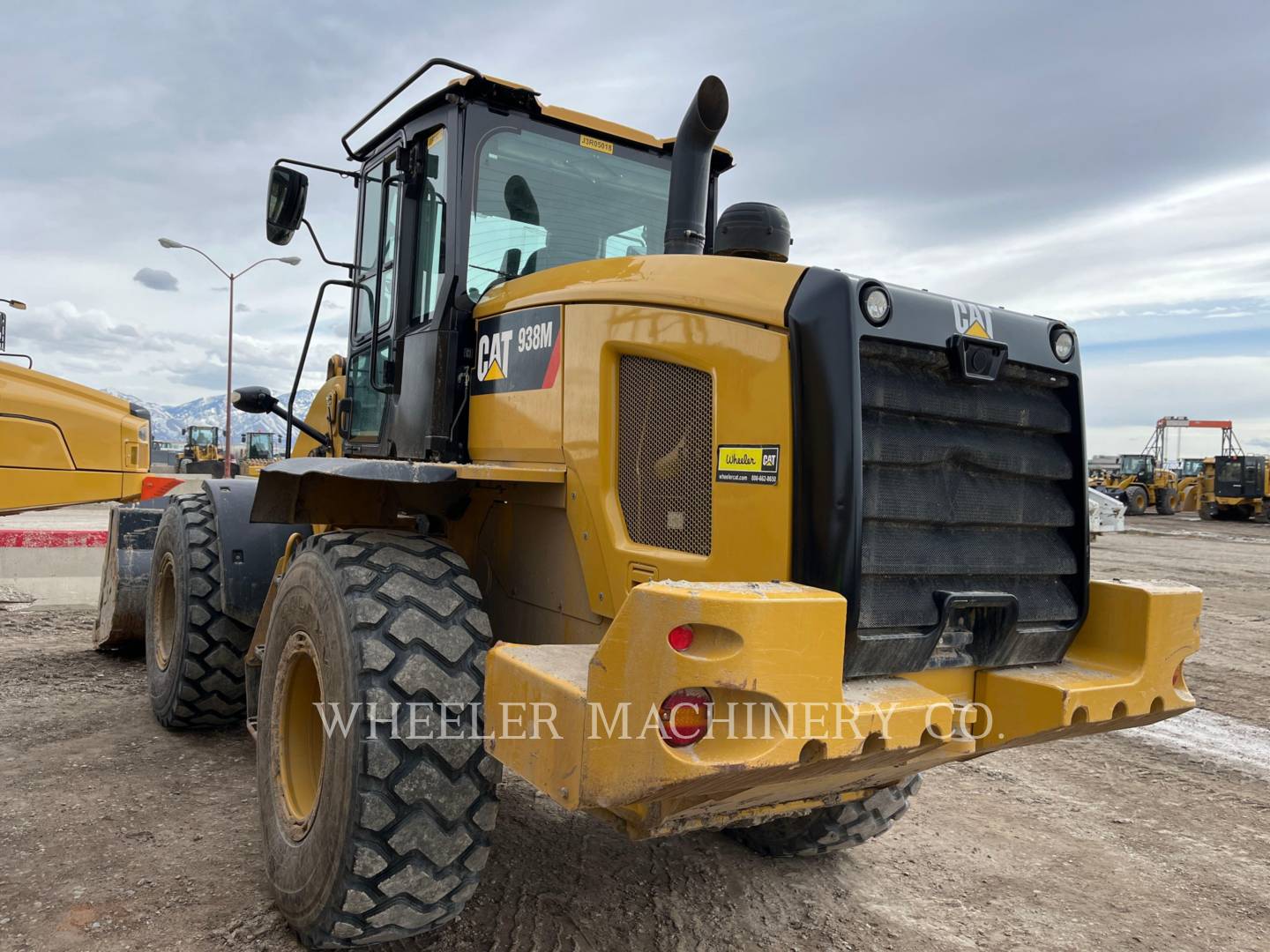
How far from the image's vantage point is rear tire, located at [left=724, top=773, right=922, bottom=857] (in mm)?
3658

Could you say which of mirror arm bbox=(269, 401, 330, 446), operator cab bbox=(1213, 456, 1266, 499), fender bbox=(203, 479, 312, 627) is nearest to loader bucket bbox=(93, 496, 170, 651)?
fender bbox=(203, 479, 312, 627)

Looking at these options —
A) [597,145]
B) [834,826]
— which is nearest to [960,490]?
[834,826]

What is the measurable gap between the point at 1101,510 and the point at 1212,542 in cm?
279

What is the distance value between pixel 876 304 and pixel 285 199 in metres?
2.78

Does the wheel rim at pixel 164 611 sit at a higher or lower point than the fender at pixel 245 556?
lower

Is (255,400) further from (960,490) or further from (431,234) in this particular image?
(960,490)

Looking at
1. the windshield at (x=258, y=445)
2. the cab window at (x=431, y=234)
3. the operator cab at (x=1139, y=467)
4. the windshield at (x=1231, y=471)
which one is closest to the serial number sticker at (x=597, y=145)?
the cab window at (x=431, y=234)

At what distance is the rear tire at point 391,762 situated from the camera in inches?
104

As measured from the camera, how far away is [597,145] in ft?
13.1

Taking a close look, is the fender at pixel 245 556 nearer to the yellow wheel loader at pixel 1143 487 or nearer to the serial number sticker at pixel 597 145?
the serial number sticker at pixel 597 145

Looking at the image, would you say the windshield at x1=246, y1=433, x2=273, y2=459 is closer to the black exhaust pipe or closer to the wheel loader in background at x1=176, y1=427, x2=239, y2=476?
the wheel loader in background at x1=176, y1=427, x2=239, y2=476

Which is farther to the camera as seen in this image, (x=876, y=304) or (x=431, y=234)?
(x=431, y=234)

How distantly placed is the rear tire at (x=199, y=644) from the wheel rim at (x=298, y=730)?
1672 mm

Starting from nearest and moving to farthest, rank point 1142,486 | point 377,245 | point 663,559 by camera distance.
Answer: point 663,559 → point 377,245 → point 1142,486
